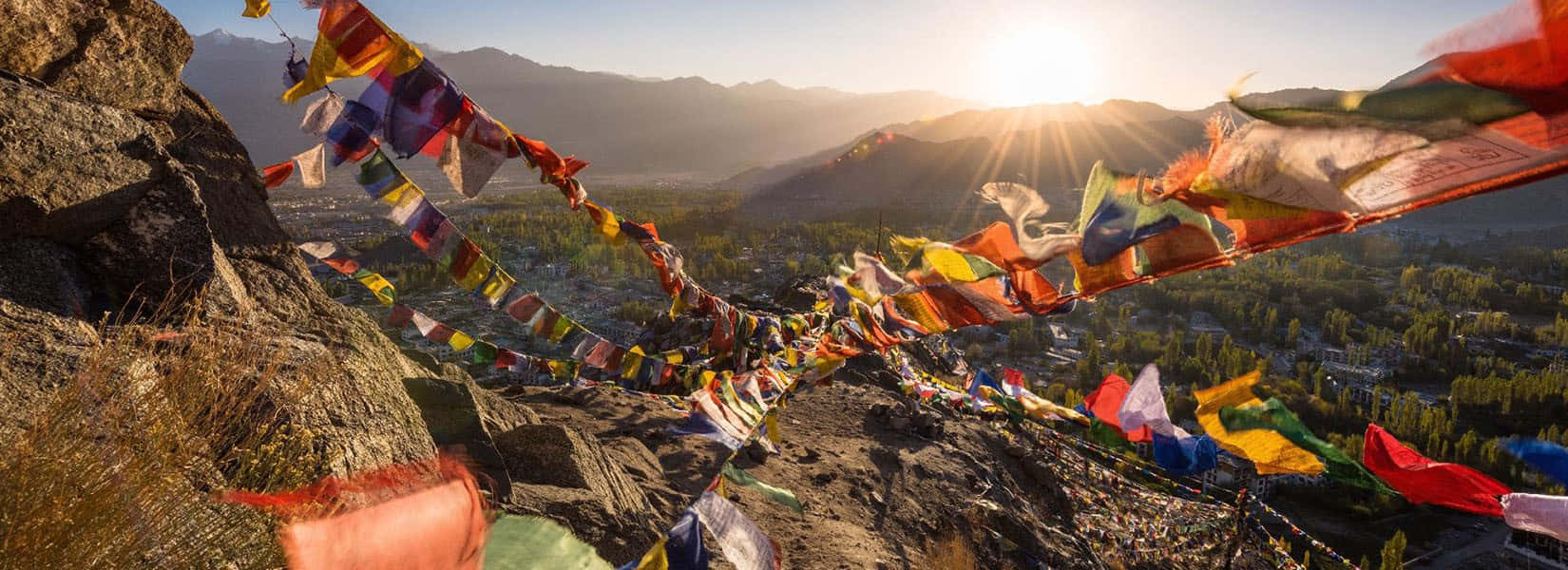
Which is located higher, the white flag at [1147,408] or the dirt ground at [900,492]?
Result: the white flag at [1147,408]

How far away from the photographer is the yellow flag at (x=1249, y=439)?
14.9 feet

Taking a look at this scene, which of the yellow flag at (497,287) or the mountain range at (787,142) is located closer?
the yellow flag at (497,287)

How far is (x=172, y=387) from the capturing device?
2008mm

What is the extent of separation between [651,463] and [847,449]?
236cm

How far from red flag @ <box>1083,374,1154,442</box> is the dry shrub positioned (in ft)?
16.1

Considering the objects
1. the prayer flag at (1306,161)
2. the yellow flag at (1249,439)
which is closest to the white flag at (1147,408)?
the yellow flag at (1249,439)

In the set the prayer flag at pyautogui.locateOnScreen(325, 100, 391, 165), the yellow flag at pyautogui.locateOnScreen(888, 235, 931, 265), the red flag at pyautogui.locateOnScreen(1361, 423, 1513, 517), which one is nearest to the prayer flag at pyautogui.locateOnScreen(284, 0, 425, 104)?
the prayer flag at pyautogui.locateOnScreen(325, 100, 391, 165)

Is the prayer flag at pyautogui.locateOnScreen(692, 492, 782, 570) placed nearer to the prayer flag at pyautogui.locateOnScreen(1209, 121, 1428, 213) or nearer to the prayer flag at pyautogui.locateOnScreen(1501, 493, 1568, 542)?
the prayer flag at pyautogui.locateOnScreen(1209, 121, 1428, 213)

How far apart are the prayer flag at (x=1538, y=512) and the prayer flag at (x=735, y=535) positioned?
127 inches

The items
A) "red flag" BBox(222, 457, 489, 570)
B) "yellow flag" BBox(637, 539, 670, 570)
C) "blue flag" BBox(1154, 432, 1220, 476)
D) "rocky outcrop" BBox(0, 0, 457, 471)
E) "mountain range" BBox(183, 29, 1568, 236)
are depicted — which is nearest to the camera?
"red flag" BBox(222, 457, 489, 570)

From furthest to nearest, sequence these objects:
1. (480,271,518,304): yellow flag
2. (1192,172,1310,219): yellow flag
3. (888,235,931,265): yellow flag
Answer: (480,271,518,304): yellow flag
(888,235,931,265): yellow flag
(1192,172,1310,219): yellow flag

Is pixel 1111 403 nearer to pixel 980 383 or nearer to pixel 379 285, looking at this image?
pixel 980 383

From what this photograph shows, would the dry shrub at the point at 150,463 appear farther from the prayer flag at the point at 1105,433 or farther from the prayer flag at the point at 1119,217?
the prayer flag at the point at 1105,433

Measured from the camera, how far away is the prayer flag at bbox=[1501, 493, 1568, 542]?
317 centimetres
